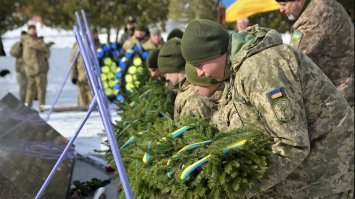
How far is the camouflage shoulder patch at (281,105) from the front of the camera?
246cm

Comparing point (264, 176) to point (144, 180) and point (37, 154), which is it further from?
point (37, 154)

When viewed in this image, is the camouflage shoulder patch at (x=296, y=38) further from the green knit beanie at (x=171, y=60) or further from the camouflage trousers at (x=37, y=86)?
the camouflage trousers at (x=37, y=86)

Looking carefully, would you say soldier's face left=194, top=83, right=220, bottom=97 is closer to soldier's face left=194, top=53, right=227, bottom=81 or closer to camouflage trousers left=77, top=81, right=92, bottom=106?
soldier's face left=194, top=53, right=227, bottom=81

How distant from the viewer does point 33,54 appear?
40.4ft

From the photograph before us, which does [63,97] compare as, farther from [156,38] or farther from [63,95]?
[156,38]

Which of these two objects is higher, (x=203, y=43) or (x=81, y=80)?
(x=203, y=43)

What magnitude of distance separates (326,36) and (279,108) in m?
2.64

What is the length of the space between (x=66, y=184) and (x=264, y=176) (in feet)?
6.34

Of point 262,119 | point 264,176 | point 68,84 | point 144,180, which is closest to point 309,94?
point 262,119

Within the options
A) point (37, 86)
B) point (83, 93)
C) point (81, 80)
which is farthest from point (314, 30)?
point (37, 86)

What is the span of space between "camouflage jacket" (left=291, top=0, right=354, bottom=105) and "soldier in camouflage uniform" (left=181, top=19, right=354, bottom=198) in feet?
6.73

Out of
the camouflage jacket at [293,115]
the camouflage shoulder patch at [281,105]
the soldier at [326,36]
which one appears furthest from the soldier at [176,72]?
the camouflage shoulder patch at [281,105]

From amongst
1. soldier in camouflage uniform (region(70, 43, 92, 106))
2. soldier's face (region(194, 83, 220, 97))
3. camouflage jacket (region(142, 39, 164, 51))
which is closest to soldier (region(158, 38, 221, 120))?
soldier's face (region(194, 83, 220, 97))

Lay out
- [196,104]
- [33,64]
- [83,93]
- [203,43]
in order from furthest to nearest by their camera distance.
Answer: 1. [33,64]
2. [83,93]
3. [196,104]
4. [203,43]
